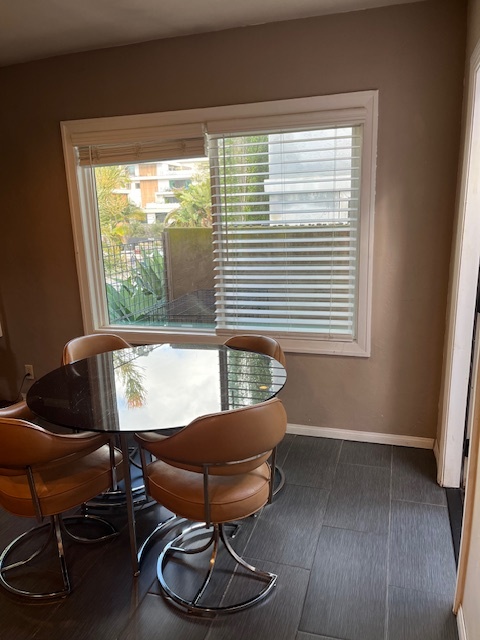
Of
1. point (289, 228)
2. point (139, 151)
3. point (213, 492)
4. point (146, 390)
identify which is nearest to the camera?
point (213, 492)

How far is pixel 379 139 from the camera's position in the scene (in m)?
2.57

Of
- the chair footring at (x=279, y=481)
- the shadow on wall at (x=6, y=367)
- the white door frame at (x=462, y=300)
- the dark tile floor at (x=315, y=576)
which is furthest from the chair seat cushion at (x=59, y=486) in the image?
the shadow on wall at (x=6, y=367)

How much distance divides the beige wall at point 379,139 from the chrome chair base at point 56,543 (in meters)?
1.44

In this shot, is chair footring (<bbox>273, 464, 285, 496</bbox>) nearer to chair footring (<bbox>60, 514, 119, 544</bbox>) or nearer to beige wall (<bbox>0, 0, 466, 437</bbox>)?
beige wall (<bbox>0, 0, 466, 437</bbox>)

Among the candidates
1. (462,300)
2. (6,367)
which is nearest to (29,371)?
(6,367)

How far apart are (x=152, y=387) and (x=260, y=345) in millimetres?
780

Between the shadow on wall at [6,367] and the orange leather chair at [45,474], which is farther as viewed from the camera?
the shadow on wall at [6,367]

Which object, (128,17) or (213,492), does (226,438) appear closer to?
(213,492)

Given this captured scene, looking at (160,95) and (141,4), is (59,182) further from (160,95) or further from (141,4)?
(141,4)

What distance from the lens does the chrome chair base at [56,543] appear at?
5.95 feet

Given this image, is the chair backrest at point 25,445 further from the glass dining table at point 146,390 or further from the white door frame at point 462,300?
the white door frame at point 462,300

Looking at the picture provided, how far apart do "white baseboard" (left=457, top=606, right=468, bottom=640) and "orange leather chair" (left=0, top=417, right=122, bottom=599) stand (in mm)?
Answer: 1409

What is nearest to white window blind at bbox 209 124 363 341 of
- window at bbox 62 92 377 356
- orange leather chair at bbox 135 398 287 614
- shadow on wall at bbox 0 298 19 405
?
window at bbox 62 92 377 356

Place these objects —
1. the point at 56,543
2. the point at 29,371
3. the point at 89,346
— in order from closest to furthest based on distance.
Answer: the point at 56,543
the point at 89,346
the point at 29,371
